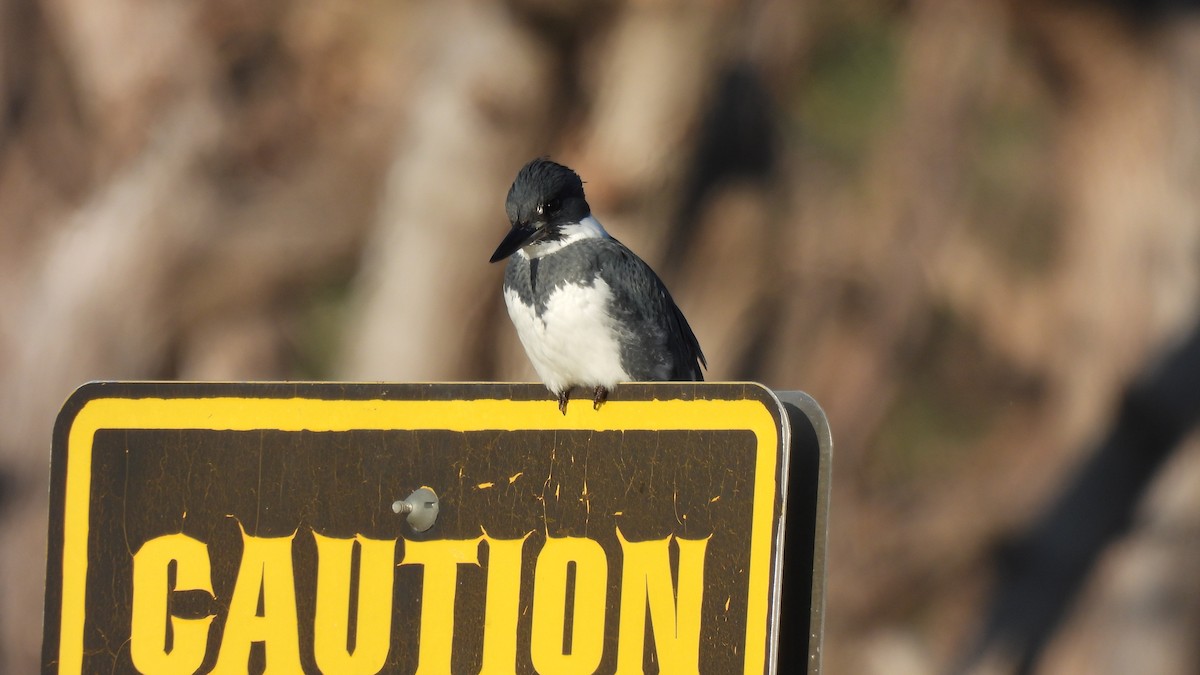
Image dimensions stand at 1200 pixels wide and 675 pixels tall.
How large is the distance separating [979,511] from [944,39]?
2.24m

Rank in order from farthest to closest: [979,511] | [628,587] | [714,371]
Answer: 1. [979,511]
2. [714,371]
3. [628,587]

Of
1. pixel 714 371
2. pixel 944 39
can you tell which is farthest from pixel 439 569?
pixel 944 39

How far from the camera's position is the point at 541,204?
278 centimetres

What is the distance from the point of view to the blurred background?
472 centimetres

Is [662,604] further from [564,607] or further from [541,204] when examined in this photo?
[541,204]

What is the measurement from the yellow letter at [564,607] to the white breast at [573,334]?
66 centimetres

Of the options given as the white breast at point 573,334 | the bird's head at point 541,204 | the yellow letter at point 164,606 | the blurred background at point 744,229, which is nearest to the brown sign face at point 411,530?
the yellow letter at point 164,606

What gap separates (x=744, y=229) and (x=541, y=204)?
11.0ft

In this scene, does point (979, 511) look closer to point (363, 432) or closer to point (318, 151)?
point (318, 151)

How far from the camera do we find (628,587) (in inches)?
70.1

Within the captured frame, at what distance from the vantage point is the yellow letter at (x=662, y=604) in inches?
68.4

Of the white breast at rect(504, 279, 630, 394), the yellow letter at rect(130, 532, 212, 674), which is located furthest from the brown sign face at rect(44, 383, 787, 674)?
the white breast at rect(504, 279, 630, 394)

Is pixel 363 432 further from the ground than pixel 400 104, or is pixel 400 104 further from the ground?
pixel 400 104

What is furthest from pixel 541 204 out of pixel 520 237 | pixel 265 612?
pixel 265 612
